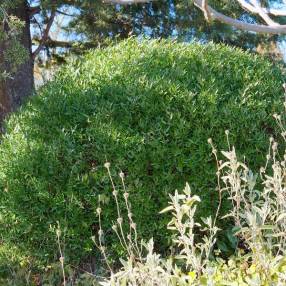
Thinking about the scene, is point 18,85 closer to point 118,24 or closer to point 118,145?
point 118,24

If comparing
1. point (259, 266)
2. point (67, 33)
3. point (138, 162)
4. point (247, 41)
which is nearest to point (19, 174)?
point (138, 162)

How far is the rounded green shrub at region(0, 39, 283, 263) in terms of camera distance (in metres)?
3.32

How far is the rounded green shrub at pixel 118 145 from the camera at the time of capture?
3320mm

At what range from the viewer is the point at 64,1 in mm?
7598

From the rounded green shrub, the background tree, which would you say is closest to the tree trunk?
the background tree

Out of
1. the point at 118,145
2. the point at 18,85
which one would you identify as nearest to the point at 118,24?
the point at 18,85

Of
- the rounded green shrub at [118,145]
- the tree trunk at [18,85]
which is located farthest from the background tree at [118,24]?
the rounded green shrub at [118,145]

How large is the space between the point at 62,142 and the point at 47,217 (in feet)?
1.68

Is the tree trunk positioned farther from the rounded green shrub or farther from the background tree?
the rounded green shrub

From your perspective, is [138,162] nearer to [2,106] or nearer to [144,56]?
[144,56]

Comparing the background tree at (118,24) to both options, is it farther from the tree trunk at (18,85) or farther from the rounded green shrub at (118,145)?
the rounded green shrub at (118,145)

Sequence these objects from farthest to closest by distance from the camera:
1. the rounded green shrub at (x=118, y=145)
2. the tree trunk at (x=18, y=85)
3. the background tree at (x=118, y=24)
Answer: the background tree at (x=118, y=24)
the tree trunk at (x=18, y=85)
the rounded green shrub at (x=118, y=145)

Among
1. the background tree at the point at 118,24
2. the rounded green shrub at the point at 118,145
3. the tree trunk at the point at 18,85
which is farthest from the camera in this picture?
the background tree at the point at 118,24

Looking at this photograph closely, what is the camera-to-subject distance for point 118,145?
331cm
